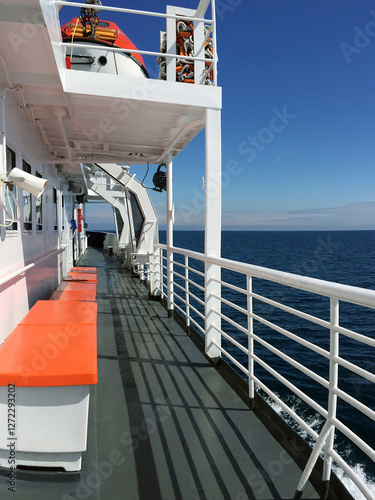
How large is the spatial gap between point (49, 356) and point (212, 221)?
1.96 metres

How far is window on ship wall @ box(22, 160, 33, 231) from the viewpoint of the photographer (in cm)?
352

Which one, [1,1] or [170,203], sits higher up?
[1,1]

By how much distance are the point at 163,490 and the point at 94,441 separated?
583mm

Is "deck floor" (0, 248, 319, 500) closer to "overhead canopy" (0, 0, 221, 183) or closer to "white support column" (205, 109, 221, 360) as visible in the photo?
"white support column" (205, 109, 221, 360)

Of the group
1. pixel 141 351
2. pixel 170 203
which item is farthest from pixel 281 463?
pixel 170 203

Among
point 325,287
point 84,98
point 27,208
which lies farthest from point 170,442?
point 84,98

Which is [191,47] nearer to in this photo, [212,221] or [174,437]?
[212,221]

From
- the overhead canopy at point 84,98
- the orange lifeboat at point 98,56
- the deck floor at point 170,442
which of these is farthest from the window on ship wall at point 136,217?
the deck floor at point 170,442

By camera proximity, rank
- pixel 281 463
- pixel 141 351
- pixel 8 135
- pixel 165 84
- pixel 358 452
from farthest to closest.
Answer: pixel 358 452 < pixel 141 351 < pixel 165 84 < pixel 8 135 < pixel 281 463

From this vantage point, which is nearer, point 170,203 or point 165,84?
point 165,84

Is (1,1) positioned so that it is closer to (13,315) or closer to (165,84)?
(165,84)

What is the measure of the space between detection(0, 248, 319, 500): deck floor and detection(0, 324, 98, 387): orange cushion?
0.48 metres

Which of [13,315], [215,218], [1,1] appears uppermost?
[1,1]

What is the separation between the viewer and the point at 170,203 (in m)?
5.17
